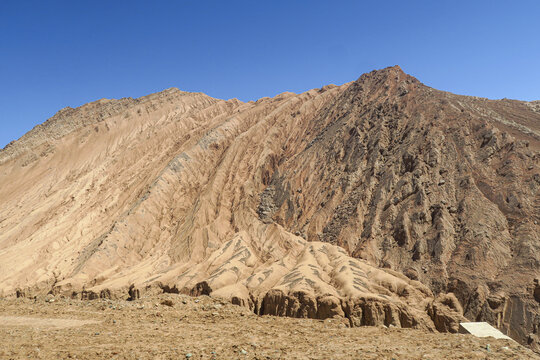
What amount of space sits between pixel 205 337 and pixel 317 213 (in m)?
17.6

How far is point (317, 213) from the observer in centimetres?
2836

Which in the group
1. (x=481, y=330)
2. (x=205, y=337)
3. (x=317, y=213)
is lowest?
(x=205, y=337)

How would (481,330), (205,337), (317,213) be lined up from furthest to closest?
(317,213)
(481,330)
(205,337)

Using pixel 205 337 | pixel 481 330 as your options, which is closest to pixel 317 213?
pixel 481 330

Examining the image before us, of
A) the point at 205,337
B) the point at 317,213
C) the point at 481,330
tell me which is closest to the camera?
the point at 205,337

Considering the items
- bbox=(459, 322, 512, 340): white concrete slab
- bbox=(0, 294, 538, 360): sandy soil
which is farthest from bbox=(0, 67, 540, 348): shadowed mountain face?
bbox=(0, 294, 538, 360): sandy soil

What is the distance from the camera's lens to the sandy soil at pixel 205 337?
988 centimetres

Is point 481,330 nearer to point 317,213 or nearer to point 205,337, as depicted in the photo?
point 205,337

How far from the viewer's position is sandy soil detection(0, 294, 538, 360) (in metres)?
9.88

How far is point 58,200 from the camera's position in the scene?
127 feet

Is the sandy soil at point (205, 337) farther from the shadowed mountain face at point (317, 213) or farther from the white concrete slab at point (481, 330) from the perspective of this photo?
the shadowed mountain face at point (317, 213)

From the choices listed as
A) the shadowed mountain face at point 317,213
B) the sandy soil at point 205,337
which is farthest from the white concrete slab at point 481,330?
the sandy soil at point 205,337

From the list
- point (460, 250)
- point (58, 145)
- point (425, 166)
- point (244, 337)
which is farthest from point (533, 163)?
point (58, 145)

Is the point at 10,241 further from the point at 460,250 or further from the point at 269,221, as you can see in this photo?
the point at 460,250
